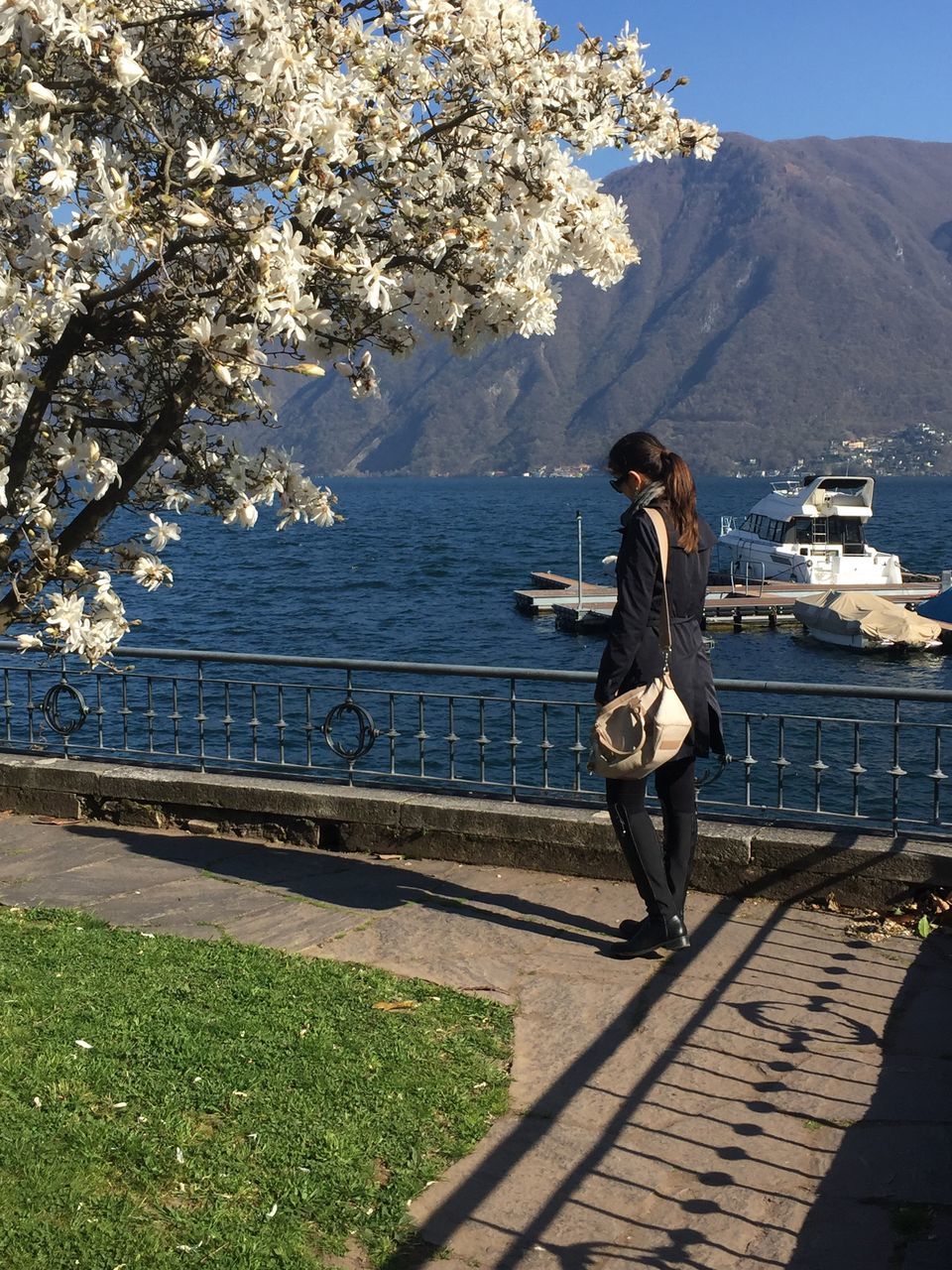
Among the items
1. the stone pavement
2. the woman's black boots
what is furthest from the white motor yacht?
the woman's black boots

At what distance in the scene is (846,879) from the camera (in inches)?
269

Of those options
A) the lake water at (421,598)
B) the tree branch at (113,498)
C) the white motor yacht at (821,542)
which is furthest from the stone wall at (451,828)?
the white motor yacht at (821,542)

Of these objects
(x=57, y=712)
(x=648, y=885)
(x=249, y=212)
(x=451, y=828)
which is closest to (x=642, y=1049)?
(x=648, y=885)

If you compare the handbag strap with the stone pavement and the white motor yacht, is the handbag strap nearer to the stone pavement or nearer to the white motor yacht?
the stone pavement

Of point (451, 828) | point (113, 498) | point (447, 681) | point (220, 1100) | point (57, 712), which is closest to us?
point (220, 1100)

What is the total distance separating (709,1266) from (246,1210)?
1.35m

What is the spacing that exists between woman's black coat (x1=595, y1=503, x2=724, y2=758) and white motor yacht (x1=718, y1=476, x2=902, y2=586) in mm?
49016

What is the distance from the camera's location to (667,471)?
19.7 feet


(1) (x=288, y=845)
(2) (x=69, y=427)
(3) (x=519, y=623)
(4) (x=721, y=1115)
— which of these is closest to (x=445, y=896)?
(1) (x=288, y=845)

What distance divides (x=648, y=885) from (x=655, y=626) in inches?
47.0

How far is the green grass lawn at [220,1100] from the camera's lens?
12.5ft

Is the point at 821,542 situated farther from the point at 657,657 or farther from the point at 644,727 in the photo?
the point at 644,727

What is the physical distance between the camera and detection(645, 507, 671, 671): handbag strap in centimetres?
593

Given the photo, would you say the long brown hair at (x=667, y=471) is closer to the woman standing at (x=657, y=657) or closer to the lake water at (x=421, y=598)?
the woman standing at (x=657, y=657)
